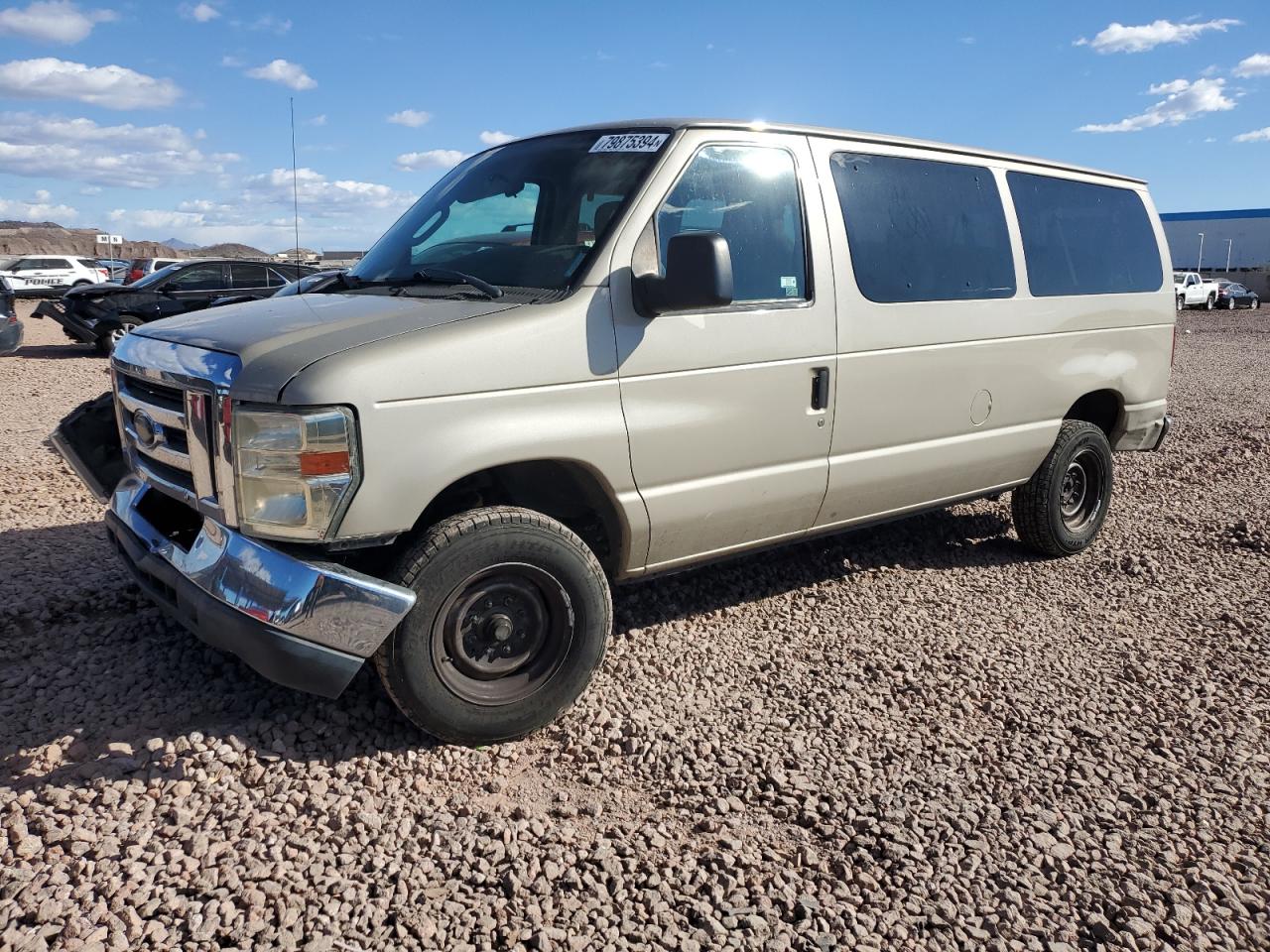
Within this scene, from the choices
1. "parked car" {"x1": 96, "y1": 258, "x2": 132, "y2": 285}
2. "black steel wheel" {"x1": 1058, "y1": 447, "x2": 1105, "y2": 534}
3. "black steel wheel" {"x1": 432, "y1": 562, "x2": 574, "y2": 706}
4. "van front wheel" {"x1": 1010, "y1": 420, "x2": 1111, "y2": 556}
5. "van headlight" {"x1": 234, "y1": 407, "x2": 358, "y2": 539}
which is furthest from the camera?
"parked car" {"x1": 96, "y1": 258, "x2": 132, "y2": 285}

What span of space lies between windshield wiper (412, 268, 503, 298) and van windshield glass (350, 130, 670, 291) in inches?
0.8

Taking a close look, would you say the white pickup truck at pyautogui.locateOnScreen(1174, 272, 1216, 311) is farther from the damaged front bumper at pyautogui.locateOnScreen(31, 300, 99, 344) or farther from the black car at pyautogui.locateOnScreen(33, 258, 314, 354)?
the damaged front bumper at pyautogui.locateOnScreen(31, 300, 99, 344)

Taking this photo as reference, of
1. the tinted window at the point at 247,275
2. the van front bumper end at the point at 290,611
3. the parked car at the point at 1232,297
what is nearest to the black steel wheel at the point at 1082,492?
the van front bumper end at the point at 290,611

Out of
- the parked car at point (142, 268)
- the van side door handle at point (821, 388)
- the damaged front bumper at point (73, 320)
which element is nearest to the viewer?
the van side door handle at point (821, 388)

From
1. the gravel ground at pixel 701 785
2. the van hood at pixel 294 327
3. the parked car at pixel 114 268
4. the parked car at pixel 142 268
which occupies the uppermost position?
the parked car at pixel 114 268

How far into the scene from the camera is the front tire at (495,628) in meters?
3.28

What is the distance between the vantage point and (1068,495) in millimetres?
5988

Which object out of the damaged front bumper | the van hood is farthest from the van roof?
the damaged front bumper

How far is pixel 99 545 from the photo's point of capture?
5.51 meters

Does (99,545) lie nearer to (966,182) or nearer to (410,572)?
(410,572)

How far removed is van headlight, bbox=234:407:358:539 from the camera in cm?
302

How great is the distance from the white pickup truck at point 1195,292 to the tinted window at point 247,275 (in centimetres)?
3343

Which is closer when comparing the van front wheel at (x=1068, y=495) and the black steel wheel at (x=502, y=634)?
the black steel wheel at (x=502, y=634)

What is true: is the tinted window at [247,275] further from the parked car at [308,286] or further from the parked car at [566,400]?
the parked car at [566,400]
